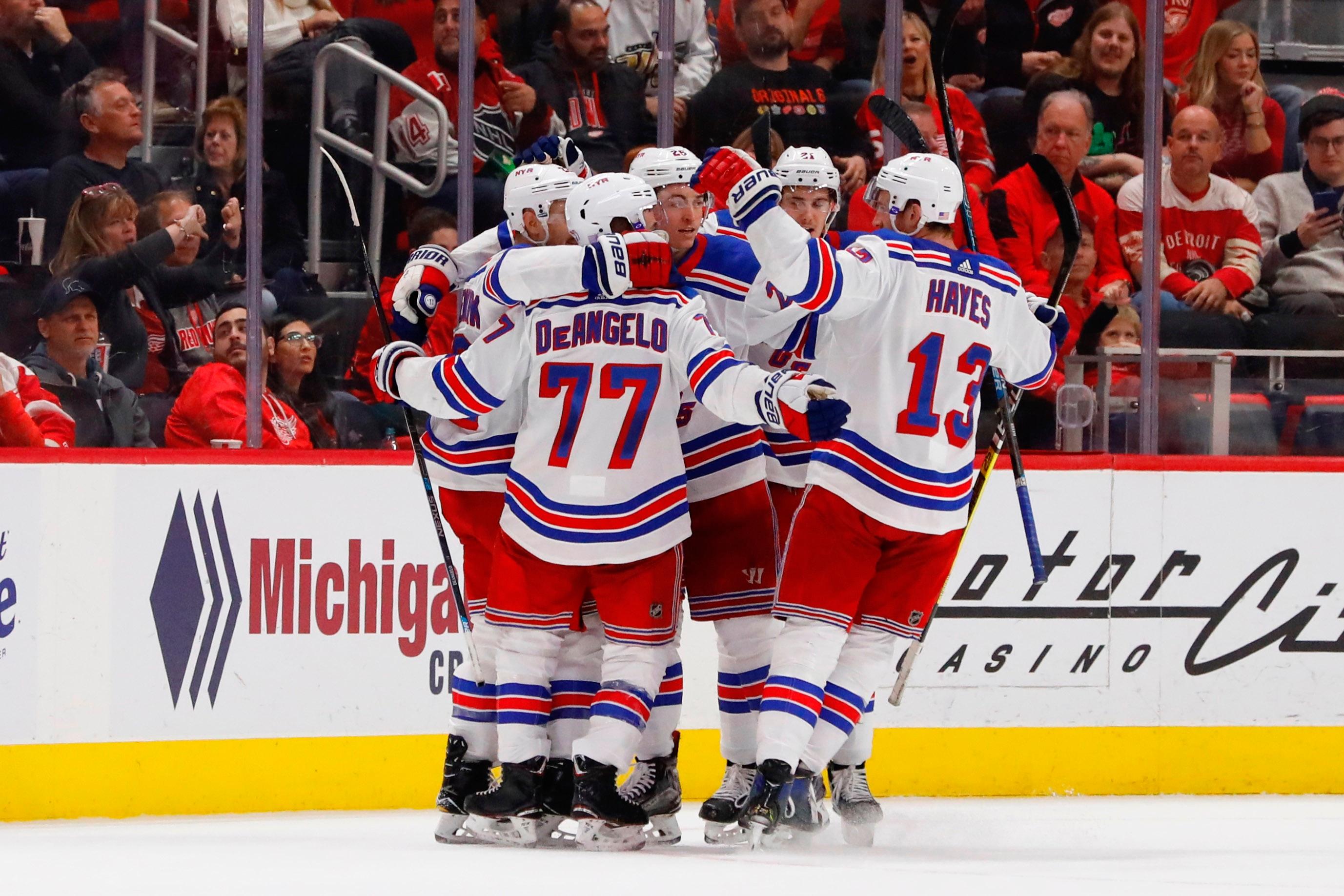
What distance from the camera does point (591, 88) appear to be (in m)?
4.77

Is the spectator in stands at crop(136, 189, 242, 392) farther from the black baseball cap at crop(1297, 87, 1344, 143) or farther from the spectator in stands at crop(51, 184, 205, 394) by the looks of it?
the black baseball cap at crop(1297, 87, 1344, 143)

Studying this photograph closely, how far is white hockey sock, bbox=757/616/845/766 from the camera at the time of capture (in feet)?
10.5

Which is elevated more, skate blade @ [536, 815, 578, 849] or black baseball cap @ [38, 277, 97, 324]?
black baseball cap @ [38, 277, 97, 324]

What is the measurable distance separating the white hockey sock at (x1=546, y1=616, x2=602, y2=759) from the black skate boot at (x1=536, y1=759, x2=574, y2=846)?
25 mm

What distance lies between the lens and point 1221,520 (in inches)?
177

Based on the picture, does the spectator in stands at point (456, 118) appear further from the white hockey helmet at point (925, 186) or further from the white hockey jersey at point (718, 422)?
the white hockey helmet at point (925, 186)

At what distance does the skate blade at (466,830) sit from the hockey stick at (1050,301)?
0.95 m

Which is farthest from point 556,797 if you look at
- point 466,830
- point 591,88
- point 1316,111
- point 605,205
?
point 1316,111

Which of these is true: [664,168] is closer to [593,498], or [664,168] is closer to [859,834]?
[593,498]

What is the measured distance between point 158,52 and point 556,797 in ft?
7.73

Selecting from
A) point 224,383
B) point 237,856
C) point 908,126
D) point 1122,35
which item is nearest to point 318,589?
point 224,383

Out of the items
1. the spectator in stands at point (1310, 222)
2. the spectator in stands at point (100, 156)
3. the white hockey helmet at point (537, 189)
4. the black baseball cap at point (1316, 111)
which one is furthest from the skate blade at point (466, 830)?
the black baseball cap at point (1316, 111)

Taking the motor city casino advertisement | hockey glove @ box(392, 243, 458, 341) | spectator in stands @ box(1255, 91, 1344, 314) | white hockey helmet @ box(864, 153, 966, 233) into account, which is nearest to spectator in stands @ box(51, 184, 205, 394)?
the motor city casino advertisement

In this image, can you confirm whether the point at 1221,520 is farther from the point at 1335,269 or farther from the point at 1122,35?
the point at 1122,35
